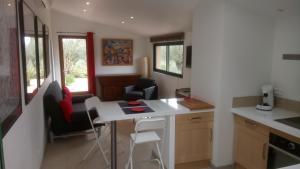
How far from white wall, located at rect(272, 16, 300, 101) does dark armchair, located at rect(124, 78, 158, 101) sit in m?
3.49

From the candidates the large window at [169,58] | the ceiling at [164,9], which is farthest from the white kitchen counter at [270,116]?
the large window at [169,58]

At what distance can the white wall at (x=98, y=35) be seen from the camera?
631 centimetres

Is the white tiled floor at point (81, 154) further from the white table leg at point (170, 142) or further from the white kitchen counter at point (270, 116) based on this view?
the white kitchen counter at point (270, 116)

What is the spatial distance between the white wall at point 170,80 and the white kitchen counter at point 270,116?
2.44 m

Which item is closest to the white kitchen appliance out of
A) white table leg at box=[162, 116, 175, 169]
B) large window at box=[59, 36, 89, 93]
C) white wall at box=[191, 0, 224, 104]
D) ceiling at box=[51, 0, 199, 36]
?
white wall at box=[191, 0, 224, 104]

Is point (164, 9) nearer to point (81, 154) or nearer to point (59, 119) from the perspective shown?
point (59, 119)

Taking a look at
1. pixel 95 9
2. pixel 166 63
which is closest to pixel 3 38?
pixel 95 9

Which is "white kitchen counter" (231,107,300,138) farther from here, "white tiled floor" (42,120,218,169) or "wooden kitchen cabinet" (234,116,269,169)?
"white tiled floor" (42,120,218,169)

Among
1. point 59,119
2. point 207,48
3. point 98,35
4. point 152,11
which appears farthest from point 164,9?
point 98,35

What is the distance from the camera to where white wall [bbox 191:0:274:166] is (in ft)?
8.30

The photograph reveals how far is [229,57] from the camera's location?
2568mm

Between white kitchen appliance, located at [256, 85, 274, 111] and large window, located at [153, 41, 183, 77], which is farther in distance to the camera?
large window, located at [153, 41, 183, 77]

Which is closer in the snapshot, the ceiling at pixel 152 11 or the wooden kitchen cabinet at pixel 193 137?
the wooden kitchen cabinet at pixel 193 137

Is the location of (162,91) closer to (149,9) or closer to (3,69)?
(149,9)
